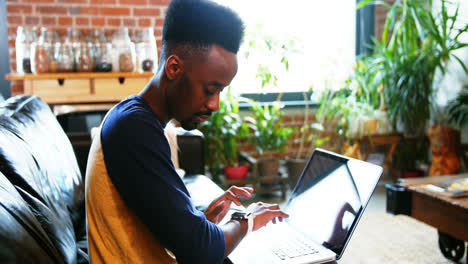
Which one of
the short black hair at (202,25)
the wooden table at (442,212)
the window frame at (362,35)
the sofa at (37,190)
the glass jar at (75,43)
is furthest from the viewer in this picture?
the window frame at (362,35)

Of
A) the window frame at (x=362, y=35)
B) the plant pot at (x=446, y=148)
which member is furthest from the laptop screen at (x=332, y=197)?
the window frame at (x=362, y=35)

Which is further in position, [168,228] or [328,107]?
[328,107]

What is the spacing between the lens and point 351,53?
14.4 ft

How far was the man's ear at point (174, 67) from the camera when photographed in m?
0.90

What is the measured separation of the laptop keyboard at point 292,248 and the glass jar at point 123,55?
7.29ft

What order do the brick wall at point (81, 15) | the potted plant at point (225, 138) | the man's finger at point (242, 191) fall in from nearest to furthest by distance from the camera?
the man's finger at point (242, 191) < the brick wall at point (81, 15) < the potted plant at point (225, 138)

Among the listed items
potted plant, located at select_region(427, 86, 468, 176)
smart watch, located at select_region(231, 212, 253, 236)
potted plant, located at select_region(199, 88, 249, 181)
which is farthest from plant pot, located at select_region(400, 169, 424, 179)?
smart watch, located at select_region(231, 212, 253, 236)

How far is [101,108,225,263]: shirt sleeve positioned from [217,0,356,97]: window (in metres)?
2.65

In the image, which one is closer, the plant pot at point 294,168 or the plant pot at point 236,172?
the plant pot at point 236,172

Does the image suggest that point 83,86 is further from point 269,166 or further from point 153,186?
point 153,186

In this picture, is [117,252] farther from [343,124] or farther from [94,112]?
[343,124]

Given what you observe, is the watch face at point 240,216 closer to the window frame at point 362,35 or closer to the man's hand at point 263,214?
the man's hand at point 263,214

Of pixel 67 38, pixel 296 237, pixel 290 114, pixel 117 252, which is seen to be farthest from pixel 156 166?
pixel 290 114

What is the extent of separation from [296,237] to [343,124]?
2615 mm
